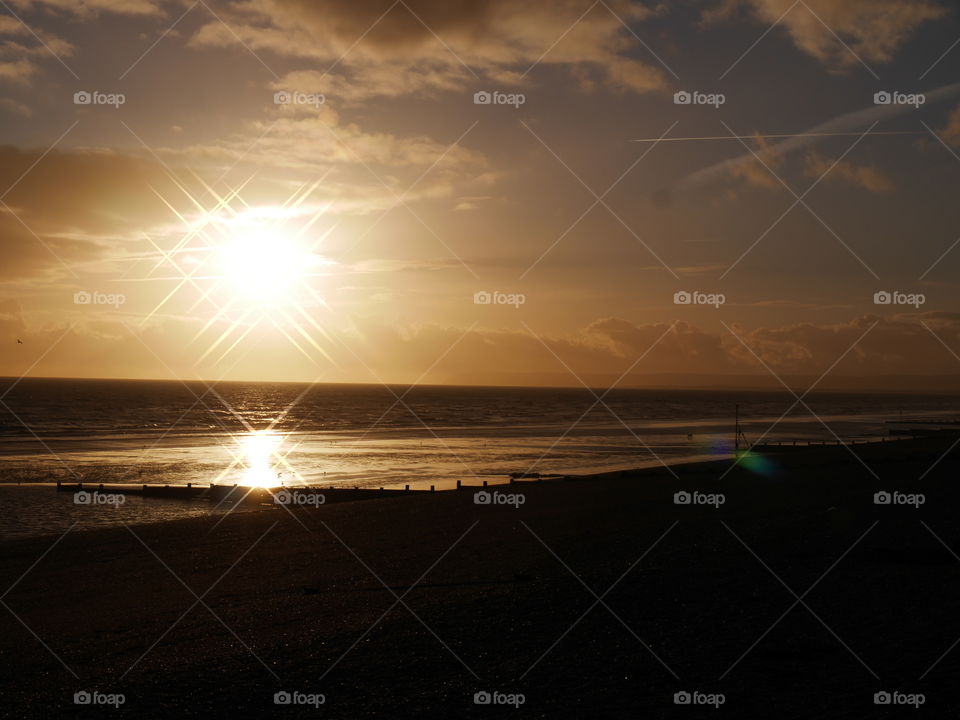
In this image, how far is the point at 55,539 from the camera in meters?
23.6

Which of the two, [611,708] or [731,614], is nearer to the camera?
[611,708]

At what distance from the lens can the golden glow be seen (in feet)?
135

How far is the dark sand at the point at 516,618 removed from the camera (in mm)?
8984

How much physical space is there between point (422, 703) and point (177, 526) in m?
19.3

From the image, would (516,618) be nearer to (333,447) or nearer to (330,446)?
(333,447)

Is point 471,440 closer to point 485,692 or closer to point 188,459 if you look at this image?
point 188,459

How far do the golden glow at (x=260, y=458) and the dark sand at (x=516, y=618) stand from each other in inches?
748

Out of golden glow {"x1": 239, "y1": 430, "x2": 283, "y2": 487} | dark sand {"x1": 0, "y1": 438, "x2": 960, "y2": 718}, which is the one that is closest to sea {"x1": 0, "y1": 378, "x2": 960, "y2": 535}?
golden glow {"x1": 239, "y1": 430, "x2": 283, "y2": 487}

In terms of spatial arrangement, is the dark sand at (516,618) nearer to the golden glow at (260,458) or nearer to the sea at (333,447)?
the sea at (333,447)

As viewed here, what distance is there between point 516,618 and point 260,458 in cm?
4662

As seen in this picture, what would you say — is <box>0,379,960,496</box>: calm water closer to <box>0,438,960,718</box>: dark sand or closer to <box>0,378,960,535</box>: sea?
<box>0,378,960,535</box>: sea

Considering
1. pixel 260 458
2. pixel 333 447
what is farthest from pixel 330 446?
pixel 260 458

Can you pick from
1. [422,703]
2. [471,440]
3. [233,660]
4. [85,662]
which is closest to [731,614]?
[422,703]

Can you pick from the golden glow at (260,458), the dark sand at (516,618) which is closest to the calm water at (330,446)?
the golden glow at (260,458)
